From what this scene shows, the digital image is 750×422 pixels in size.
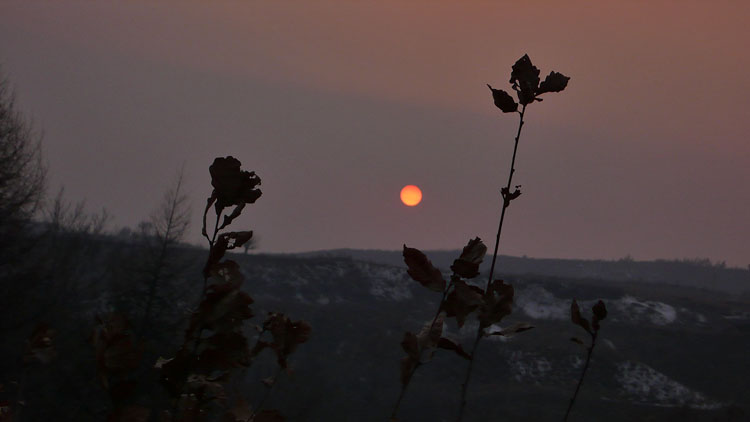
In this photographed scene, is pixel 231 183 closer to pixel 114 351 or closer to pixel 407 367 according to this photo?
pixel 114 351

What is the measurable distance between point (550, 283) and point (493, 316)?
103315 millimetres

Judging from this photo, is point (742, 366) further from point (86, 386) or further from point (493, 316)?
point (493, 316)

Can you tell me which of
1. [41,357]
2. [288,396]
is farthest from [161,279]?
[41,357]

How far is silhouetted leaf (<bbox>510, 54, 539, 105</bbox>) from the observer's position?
6.63ft

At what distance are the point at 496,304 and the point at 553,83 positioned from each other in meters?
0.65

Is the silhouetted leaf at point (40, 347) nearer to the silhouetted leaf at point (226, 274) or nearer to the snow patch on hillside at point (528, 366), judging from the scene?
the silhouetted leaf at point (226, 274)

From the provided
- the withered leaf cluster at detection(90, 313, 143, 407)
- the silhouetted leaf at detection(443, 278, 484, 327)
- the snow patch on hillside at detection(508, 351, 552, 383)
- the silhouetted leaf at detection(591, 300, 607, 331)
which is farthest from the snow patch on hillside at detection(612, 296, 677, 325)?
the withered leaf cluster at detection(90, 313, 143, 407)

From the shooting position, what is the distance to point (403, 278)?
102375 mm

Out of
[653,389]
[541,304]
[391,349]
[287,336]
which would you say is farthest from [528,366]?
[287,336]

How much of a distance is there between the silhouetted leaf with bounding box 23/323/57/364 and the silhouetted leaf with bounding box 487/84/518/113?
1.87 meters

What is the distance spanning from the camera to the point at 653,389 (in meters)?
62.8

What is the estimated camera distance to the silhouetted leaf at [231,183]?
5.14 feet

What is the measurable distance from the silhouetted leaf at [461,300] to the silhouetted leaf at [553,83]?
26.0 inches

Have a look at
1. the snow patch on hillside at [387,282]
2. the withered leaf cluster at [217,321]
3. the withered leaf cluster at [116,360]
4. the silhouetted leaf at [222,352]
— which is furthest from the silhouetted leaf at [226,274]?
the snow patch on hillside at [387,282]
